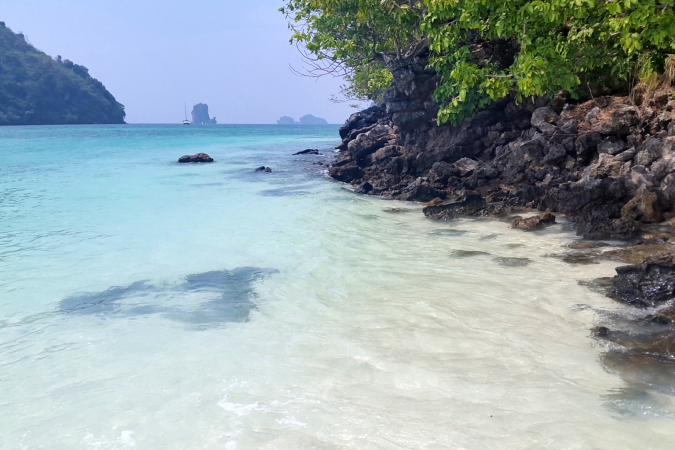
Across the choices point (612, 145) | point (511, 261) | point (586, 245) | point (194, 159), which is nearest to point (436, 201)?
point (612, 145)

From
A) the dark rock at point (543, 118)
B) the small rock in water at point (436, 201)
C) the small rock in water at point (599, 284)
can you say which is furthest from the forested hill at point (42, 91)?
the small rock in water at point (599, 284)

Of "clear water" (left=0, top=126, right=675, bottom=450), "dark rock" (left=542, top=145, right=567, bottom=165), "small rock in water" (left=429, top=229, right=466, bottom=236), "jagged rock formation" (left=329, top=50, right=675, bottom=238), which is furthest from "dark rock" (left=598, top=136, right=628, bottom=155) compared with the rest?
"small rock in water" (left=429, top=229, right=466, bottom=236)

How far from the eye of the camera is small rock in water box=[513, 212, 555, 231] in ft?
34.0

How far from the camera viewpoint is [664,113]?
11625mm

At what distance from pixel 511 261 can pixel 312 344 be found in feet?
14.4

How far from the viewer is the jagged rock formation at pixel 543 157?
10.5 meters

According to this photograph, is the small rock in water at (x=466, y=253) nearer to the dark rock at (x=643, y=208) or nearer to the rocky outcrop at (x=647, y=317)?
the rocky outcrop at (x=647, y=317)

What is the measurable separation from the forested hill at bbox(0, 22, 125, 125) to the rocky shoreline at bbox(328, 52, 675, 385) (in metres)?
125

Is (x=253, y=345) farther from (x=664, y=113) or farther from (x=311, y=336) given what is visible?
(x=664, y=113)

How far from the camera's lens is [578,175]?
12.5 metres

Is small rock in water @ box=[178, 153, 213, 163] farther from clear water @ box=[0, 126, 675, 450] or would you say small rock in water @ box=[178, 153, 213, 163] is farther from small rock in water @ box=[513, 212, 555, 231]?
small rock in water @ box=[513, 212, 555, 231]

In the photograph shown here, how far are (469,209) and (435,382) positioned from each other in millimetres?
8476

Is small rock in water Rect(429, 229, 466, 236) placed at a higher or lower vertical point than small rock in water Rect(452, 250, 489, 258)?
higher

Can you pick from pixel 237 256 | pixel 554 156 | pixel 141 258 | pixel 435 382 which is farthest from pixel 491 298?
pixel 554 156
